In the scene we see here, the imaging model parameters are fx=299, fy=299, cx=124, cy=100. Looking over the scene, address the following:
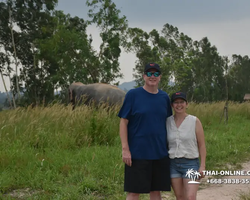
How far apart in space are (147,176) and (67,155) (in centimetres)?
267

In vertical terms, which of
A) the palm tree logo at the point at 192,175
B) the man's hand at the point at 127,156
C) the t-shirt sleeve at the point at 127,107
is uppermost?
the t-shirt sleeve at the point at 127,107

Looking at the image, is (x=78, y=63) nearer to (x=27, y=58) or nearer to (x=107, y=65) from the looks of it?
(x=107, y=65)

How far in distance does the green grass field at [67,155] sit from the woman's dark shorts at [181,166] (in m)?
1.15

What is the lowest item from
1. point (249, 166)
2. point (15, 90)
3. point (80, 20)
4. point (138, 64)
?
point (249, 166)

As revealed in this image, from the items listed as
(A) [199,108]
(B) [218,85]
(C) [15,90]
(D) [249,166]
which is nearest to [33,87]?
(C) [15,90]

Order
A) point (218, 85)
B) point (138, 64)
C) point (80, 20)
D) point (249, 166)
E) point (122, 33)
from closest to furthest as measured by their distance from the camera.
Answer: point (249, 166)
point (122, 33)
point (80, 20)
point (138, 64)
point (218, 85)

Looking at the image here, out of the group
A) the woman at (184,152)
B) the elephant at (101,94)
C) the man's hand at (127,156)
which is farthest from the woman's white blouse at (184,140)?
the elephant at (101,94)

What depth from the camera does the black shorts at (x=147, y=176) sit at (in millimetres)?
2533

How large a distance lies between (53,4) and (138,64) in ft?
36.4

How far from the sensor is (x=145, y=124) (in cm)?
253

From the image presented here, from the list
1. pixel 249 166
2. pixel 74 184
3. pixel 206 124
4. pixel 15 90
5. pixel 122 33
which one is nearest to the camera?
pixel 74 184

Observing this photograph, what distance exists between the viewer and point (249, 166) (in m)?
5.20

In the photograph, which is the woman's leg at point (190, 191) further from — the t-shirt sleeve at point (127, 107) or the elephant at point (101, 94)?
the elephant at point (101, 94)

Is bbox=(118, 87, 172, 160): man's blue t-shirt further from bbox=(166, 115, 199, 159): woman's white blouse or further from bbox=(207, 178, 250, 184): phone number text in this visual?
bbox=(207, 178, 250, 184): phone number text
